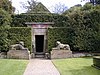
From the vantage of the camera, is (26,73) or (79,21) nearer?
(26,73)

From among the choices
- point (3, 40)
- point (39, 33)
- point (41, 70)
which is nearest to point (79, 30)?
point (39, 33)

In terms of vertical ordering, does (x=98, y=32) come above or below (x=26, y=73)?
above

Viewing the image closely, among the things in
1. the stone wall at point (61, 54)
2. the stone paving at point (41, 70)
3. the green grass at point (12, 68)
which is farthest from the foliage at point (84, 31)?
the green grass at point (12, 68)

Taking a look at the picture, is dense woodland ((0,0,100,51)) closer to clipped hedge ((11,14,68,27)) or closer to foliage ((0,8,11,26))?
foliage ((0,8,11,26))

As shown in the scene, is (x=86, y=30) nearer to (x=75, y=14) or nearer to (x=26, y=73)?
(x=75, y=14)

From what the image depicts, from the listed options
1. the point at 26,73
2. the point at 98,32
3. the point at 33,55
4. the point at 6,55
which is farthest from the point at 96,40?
the point at 26,73

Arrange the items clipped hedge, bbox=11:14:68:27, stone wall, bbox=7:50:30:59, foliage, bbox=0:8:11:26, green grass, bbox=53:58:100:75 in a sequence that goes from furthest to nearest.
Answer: clipped hedge, bbox=11:14:68:27 → foliage, bbox=0:8:11:26 → stone wall, bbox=7:50:30:59 → green grass, bbox=53:58:100:75

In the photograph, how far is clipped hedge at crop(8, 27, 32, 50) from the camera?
1078 inches

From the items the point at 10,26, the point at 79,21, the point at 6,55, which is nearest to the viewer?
the point at 6,55

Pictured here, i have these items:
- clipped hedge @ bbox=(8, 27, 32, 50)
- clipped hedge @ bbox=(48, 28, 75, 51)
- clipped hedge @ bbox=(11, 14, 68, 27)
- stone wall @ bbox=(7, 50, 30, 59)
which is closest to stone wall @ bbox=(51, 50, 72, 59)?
clipped hedge @ bbox=(48, 28, 75, 51)

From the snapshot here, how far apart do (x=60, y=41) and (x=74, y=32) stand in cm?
175

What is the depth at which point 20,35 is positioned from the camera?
90.4 feet

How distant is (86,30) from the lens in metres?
27.6

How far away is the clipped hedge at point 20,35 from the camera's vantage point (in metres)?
27.4
